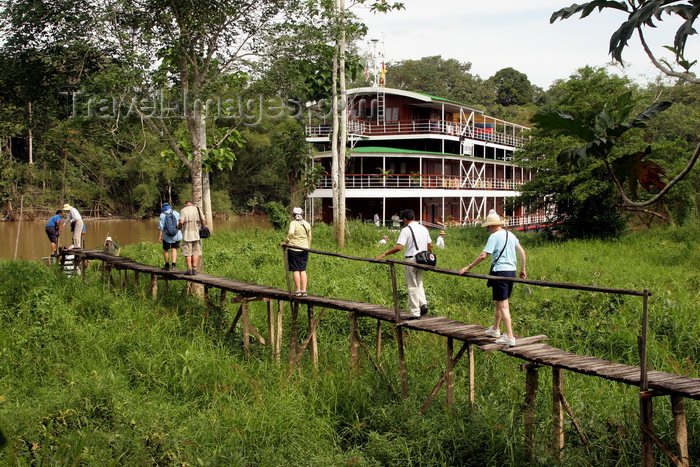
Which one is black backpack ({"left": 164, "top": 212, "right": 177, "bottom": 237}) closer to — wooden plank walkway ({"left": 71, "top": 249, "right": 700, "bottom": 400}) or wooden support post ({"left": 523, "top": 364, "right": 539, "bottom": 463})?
wooden plank walkway ({"left": 71, "top": 249, "right": 700, "bottom": 400})

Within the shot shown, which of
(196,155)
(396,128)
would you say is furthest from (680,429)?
(396,128)

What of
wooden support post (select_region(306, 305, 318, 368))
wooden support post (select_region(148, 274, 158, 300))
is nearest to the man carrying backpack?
wooden support post (select_region(148, 274, 158, 300))

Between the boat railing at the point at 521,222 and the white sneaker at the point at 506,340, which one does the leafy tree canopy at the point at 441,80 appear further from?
the white sneaker at the point at 506,340

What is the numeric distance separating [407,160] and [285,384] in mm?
25274

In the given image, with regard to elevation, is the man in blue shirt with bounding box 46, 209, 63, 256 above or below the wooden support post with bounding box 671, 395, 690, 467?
above

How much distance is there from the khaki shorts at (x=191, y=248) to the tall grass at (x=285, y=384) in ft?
2.92

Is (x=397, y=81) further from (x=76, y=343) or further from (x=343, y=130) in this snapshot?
(x=76, y=343)

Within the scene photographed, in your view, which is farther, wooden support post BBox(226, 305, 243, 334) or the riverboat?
the riverboat

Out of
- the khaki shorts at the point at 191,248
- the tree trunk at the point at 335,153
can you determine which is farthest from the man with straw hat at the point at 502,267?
the tree trunk at the point at 335,153

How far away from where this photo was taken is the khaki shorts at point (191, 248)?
10672mm

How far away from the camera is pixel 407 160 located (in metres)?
32.0

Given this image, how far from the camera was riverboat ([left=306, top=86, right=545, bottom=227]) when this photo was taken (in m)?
29.7

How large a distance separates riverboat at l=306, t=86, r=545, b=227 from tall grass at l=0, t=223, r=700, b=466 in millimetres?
16816

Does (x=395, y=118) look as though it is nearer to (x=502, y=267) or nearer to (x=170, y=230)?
(x=170, y=230)
